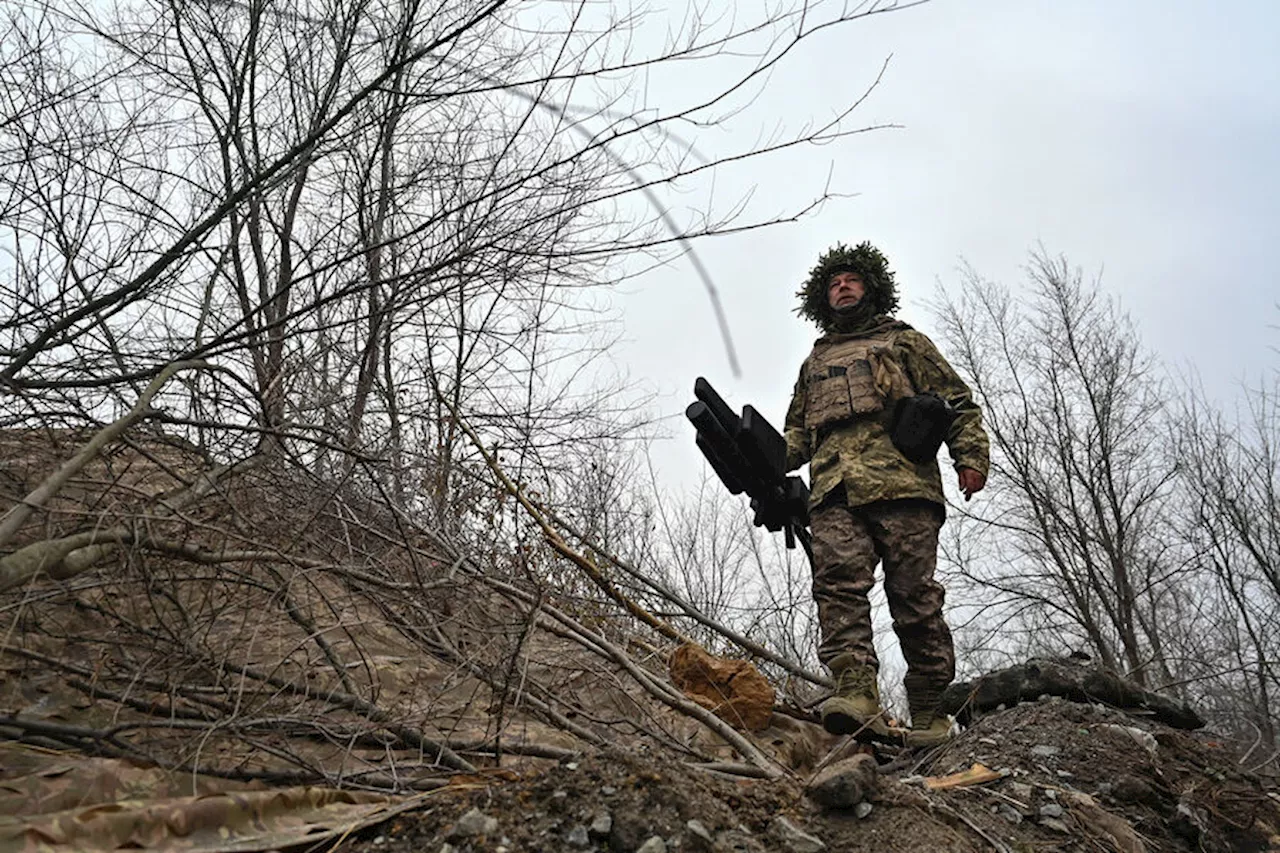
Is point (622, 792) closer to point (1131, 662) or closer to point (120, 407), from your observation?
point (120, 407)

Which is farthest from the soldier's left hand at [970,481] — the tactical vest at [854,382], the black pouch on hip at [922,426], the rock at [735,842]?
the rock at [735,842]

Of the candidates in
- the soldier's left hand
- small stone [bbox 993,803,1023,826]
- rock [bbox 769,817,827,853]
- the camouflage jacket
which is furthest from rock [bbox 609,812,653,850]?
the soldier's left hand

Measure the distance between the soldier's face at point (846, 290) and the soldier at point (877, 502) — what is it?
148 millimetres

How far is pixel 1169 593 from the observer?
36.1 feet

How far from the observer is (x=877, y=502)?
346cm

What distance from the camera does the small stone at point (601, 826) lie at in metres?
1.51

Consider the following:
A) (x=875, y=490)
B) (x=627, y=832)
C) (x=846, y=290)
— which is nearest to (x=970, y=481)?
(x=875, y=490)

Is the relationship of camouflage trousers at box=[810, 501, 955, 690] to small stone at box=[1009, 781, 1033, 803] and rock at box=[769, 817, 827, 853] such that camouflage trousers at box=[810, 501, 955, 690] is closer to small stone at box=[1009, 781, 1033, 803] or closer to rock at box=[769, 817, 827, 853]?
small stone at box=[1009, 781, 1033, 803]

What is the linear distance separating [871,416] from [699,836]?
2.41m

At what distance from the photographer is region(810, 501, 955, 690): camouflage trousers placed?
3.38 meters

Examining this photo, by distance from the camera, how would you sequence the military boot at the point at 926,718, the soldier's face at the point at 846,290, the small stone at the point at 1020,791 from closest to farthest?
the small stone at the point at 1020,791 < the military boot at the point at 926,718 < the soldier's face at the point at 846,290

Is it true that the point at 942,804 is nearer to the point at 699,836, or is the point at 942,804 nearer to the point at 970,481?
the point at 699,836

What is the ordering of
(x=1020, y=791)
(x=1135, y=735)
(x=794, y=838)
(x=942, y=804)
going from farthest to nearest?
(x=1135, y=735)
(x=1020, y=791)
(x=942, y=804)
(x=794, y=838)

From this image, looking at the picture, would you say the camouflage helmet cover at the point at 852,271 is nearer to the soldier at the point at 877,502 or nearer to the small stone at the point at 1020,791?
the soldier at the point at 877,502
